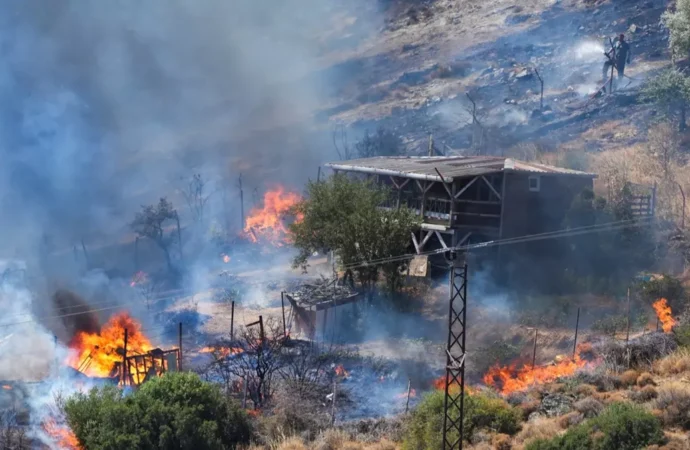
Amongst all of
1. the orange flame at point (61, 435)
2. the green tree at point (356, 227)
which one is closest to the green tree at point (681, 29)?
the green tree at point (356, 227)

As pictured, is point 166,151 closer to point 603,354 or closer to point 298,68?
point 298,68

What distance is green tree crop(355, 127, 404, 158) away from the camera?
1949 inches

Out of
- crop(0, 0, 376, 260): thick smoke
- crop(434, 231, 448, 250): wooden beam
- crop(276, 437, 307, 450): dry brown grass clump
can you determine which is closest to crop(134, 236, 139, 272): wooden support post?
crop(0, 0, 376, 260): thick smoke

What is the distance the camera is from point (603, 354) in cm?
2270

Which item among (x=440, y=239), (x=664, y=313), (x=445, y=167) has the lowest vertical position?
→ (x=664, y=313)

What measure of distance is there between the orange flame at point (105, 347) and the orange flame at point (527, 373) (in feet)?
39.7

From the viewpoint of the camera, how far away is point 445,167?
3316cm

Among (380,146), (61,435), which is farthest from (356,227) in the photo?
(380,146)

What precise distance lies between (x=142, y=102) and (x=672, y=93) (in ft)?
131

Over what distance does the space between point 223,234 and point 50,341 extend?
16.6 meters

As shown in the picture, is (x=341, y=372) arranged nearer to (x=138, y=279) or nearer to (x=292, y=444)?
(x=292, y=444)

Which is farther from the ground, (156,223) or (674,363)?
(156,223)

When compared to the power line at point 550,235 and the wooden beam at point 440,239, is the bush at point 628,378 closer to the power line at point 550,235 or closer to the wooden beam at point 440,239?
the power line at point 550,235

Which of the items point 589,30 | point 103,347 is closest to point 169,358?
point 103,347
